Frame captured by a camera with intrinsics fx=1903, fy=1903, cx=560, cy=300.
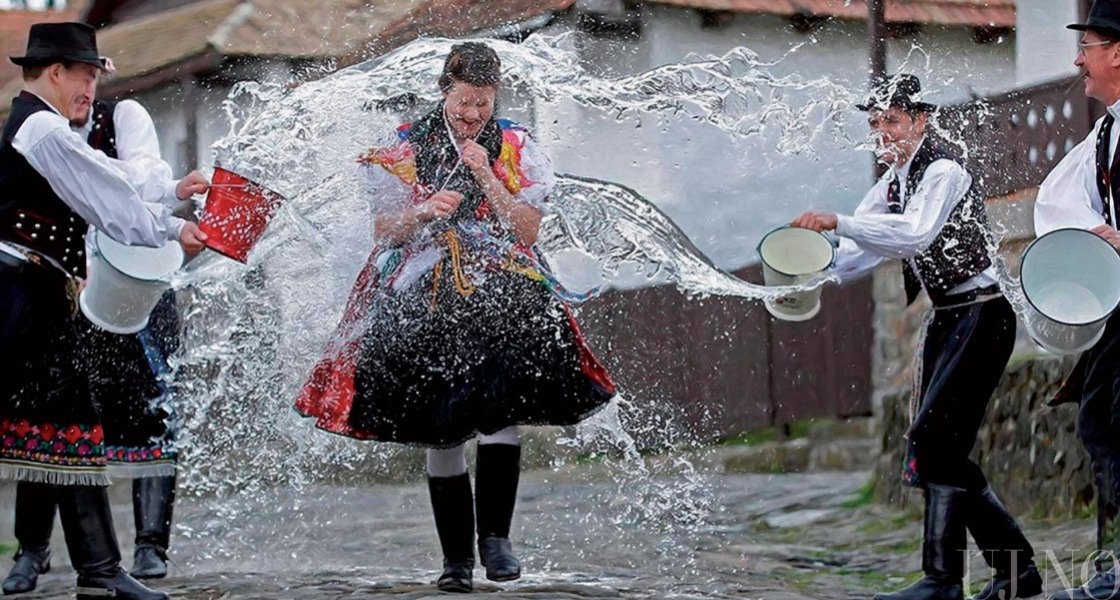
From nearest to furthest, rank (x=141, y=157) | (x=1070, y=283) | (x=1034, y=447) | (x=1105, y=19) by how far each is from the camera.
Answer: (x=1070, y=283)
(x=1105, y=19)
(x=141, y=157)
(x=1034, y=447)

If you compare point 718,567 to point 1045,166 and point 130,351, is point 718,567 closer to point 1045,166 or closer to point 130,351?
point 130,351

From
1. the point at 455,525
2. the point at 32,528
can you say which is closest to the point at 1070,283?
the point at 455,525

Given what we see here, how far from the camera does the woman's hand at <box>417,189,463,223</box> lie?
18.8ft

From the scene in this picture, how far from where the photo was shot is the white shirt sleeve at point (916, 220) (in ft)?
18.8

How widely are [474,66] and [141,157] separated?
120 cm

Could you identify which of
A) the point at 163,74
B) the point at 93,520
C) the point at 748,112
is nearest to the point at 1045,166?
the point at 748,112

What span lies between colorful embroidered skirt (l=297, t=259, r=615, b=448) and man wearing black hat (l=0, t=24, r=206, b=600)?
0.65m

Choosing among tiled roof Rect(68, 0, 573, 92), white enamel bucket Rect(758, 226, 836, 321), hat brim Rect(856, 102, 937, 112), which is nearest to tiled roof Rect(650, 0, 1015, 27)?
tiled roof Rect(68, 0, 573, 92)

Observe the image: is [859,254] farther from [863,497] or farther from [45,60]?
[863,497]

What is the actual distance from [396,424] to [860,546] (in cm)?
328

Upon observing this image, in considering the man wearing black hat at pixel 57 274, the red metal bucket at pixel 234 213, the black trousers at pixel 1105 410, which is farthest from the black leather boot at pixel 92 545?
the black trousers at pixel 1105 410

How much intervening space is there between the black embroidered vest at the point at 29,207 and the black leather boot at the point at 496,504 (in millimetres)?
1404

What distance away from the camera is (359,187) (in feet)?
20.1

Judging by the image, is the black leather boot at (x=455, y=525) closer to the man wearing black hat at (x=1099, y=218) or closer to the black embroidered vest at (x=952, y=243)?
the black embroidered vest at (x=952, y=243)
